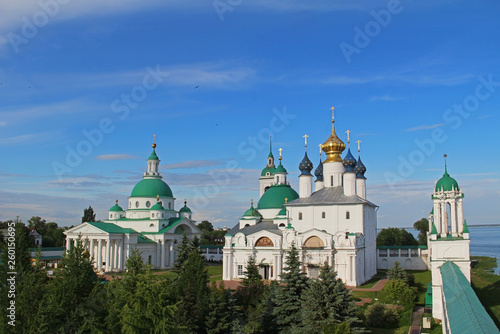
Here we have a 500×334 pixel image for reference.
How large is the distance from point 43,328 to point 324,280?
11.2 metres

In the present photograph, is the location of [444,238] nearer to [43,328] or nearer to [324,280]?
[324,280]

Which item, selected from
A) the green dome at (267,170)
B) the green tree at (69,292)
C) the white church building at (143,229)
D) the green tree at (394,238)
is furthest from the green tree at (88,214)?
the green tree at (69,292)

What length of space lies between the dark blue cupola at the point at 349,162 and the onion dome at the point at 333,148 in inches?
26.8

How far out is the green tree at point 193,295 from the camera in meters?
19.2

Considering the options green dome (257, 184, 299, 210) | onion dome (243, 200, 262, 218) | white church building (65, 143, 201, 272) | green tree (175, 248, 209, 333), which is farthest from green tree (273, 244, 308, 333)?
white church building (65, 143, 201, 272)

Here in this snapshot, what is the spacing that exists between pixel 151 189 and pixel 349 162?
2210 centimetres

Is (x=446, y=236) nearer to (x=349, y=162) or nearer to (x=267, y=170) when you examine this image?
(x=349, y=162)

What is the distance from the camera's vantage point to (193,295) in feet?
67.1

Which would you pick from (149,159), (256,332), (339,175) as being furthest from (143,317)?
(149,159)

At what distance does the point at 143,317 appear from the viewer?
46.4 ft

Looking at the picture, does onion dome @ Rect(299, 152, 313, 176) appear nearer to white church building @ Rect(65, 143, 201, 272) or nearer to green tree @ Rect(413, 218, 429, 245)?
white church building @ Rect(65, 143, 201, 272)

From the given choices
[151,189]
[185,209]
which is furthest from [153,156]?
[185,209]

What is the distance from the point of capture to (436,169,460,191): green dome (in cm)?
2310

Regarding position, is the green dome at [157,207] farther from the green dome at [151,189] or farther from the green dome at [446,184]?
the green dome at [446,184]
